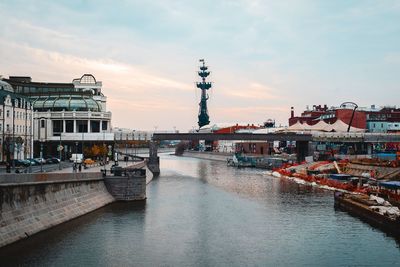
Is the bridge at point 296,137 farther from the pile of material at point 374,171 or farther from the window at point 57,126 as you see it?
the pile of material at point 374,171

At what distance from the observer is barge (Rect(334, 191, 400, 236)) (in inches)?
2160

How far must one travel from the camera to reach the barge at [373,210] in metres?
54.9

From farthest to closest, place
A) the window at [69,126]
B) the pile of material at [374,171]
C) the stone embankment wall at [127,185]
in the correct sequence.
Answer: the window at [69,126]
the pile of material at [374,171]
the stone embankment wall at [127,185]

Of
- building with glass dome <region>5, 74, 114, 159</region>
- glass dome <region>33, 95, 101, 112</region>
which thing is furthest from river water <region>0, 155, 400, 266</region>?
glass dome <region>33, 95, 101, 112</region>

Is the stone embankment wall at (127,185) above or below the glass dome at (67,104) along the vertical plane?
below

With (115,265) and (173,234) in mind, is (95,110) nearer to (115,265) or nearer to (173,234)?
(173,234)

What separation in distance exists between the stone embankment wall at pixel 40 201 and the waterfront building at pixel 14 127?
24.5 m

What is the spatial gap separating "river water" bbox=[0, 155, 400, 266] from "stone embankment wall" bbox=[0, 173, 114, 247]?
1.30m

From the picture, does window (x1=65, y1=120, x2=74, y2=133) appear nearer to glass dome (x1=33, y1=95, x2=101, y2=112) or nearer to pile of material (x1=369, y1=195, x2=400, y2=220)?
glass dome (x1=33, y1=95, x2=101, y2=112)

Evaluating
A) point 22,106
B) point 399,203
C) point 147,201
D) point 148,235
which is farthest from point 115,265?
point 22,106

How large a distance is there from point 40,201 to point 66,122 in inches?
3537

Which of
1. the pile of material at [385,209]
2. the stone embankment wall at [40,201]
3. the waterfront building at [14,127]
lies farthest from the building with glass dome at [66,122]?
the pile of material at [385,209]

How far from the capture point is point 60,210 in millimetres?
56656

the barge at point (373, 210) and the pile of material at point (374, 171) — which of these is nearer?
the barge at point (373, 210)
